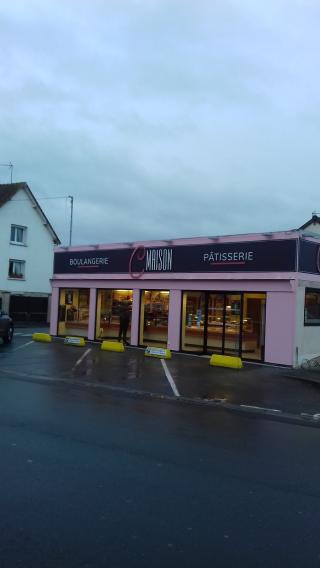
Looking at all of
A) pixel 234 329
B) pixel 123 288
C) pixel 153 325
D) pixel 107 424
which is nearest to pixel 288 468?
pixel 107 424

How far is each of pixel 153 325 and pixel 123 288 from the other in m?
2.24

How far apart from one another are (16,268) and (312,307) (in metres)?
27.6

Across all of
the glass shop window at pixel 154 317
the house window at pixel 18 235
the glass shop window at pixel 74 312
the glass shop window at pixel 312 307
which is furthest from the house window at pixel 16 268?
the glass shop window at pixel 312 307

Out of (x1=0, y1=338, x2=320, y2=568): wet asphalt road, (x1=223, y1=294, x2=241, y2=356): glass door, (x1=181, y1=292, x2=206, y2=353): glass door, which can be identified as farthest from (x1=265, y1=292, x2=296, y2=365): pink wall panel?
(x1=0, y1=338, x2=320, y2=568): wet asphalt road

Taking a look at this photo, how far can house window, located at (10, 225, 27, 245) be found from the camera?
40.6 metres

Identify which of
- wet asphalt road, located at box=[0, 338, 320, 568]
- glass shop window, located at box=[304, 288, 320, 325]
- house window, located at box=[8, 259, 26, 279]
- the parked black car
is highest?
house window, located at box=[8, 259, 26, 279]

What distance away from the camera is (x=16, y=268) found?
40.8 m

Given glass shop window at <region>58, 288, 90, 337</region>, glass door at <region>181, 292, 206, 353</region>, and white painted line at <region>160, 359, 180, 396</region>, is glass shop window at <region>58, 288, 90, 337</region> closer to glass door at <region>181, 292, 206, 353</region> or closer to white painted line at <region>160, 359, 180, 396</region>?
glass door at <region>181, 292, 206, 353</region>

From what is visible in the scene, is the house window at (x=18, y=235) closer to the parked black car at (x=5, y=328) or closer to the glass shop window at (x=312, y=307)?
the parked black car at (x=5, y=328)

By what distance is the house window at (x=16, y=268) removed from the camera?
132 feet

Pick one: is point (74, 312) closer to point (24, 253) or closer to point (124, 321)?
point (124, 321)

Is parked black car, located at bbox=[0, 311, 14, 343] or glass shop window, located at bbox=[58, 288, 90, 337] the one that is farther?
glass shop window, located at bbox=[58, 288, 90, 337]

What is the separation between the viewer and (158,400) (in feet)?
35.9

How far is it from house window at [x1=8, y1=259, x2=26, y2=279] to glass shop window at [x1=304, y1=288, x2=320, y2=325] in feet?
88.1
